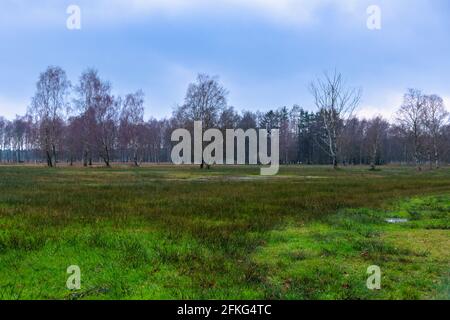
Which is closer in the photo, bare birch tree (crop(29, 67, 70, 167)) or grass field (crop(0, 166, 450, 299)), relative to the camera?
grass field (crop(0, 166, 450, 299))

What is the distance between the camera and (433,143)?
86.4 m

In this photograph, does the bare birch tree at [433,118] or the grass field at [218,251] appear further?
the bare birch tree at [433,118]

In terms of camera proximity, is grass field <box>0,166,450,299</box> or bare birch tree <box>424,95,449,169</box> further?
bare birch tree <box>424,95,449,169</box>

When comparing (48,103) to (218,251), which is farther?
(48,103)

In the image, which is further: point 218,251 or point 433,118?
point 433,118

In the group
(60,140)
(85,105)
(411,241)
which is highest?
(85,105)

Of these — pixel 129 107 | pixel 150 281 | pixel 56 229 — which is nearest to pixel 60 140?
pixel 129 107

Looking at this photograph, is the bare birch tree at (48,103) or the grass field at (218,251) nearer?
the grass field at (218,251)

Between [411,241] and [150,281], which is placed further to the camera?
[411,241]
